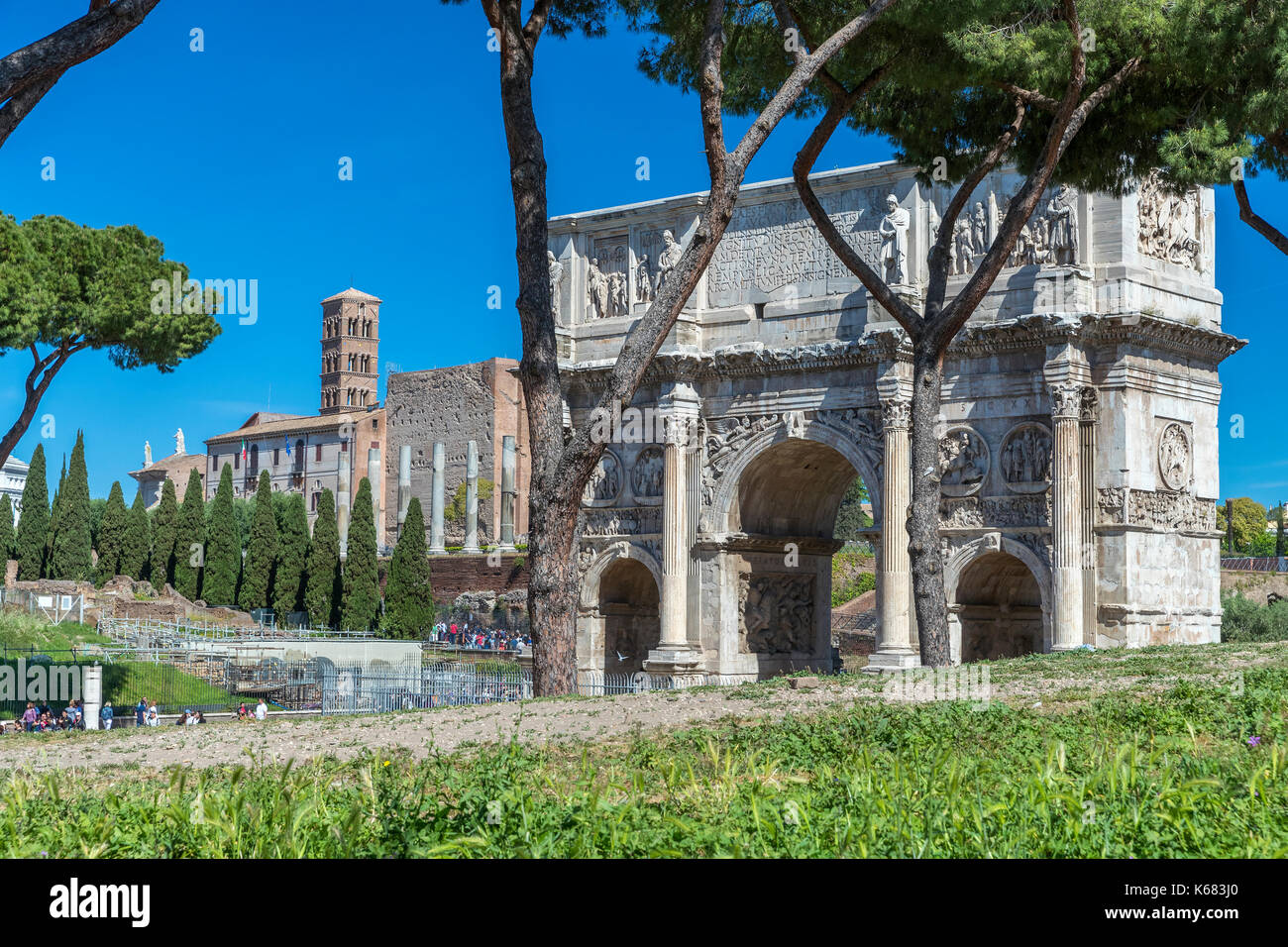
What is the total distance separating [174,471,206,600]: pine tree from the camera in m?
50.3

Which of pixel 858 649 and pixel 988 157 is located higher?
pixel 988 157

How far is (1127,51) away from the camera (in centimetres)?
1555

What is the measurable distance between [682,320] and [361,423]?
5359cm

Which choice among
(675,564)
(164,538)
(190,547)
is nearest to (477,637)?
(190,547)

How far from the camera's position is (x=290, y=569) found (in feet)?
157

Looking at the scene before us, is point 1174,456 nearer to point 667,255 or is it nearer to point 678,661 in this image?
point 678,661

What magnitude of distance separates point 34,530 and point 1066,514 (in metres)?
38.3

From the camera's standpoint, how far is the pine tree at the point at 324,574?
154 ft

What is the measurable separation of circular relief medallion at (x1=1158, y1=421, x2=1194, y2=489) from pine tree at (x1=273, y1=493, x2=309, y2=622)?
31.5 m

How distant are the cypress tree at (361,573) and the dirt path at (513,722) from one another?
3576cm

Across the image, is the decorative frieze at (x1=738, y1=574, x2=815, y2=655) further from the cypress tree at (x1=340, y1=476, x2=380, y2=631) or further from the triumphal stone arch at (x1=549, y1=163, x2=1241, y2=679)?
the cypress tree at (x1=340, y1=476, x2=380, y2=631)
